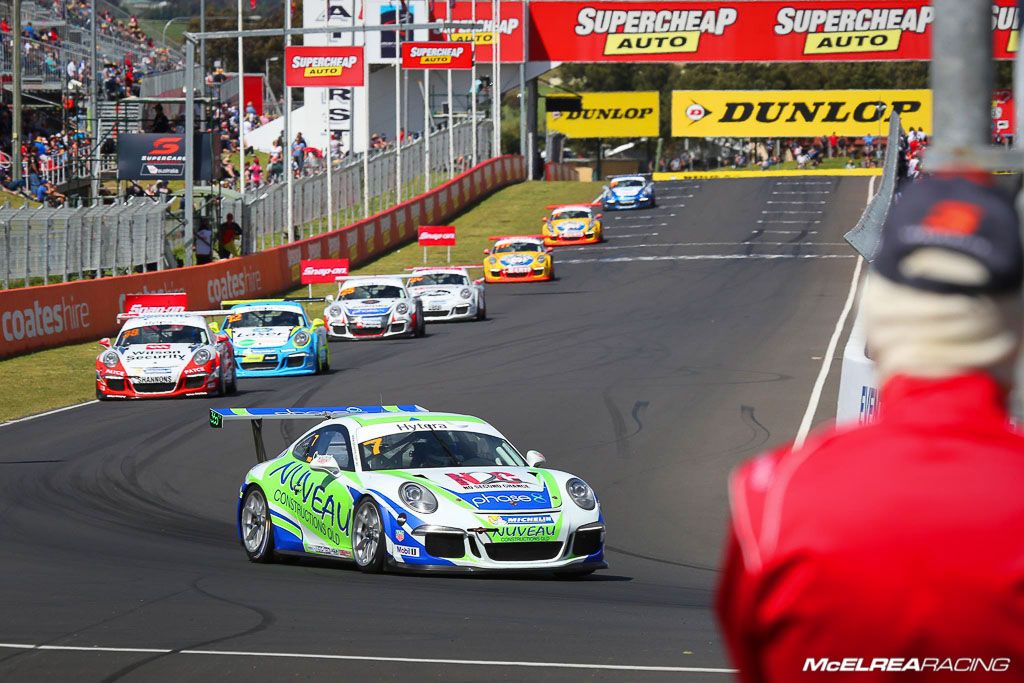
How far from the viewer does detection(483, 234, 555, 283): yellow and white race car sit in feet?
146

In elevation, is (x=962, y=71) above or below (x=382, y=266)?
above

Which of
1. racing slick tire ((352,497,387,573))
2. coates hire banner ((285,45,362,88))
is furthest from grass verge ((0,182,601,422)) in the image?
racing slick tire ((352,497,387,573))

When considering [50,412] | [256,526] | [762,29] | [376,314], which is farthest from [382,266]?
[256,526]

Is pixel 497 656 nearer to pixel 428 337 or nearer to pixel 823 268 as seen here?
pixel 428 337

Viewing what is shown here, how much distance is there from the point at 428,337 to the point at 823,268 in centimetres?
1668

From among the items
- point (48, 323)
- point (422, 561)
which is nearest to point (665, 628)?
point (422, 561)

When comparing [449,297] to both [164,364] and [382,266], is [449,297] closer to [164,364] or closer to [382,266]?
[164,364]

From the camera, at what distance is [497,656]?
27.7ft

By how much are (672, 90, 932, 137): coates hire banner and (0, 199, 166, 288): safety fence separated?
53009 mm

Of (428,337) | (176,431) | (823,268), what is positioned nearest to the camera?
(176,431)

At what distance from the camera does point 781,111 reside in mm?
88938

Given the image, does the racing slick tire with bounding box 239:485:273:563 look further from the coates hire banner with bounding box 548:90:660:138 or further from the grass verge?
the coates hire banner with bounding box 548:90:660:138

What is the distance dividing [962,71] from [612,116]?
94904 millimetres

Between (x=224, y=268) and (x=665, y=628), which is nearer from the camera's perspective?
(x=665, y=628)
